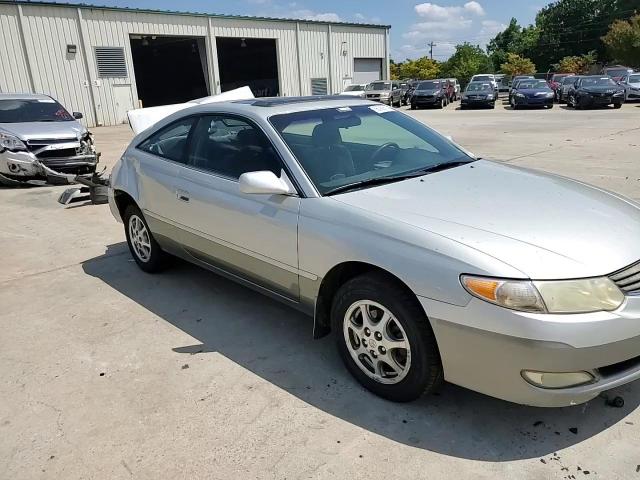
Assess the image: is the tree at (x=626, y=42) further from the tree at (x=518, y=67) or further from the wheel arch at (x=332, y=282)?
the wheel arch at (x=332, y=282)

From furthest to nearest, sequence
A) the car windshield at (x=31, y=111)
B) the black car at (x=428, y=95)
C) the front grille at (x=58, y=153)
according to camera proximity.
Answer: the black car at (x=428, y=95), the car windshield at (x=31, y=111), the front grille at (x=58, y=153)

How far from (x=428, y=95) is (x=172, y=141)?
27095 millimetres

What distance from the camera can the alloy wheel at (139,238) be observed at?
4.79 m

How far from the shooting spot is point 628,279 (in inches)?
93.4

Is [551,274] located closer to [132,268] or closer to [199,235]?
[199,235]

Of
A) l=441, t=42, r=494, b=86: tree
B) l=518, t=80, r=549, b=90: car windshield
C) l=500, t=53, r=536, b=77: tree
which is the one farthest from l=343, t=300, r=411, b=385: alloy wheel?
l=441, t=42, r=494, b=86: tree

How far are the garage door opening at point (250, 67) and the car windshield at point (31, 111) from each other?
28.9 metres

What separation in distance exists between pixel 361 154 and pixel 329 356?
134 cm

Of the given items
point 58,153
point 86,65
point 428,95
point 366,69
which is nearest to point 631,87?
point 428,95

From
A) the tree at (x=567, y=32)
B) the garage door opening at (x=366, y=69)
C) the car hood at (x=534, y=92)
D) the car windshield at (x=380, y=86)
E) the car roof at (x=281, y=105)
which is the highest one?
the tree at (x=567, y=32)

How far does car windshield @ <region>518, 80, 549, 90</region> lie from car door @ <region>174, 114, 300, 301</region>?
2615 centimetres

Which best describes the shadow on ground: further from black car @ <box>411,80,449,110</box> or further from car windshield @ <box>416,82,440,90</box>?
car windshield @ <box>416,82,440,90</box>

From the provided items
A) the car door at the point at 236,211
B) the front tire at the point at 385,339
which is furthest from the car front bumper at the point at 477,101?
the front tire at the point at 385,339

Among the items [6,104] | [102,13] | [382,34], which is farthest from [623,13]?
[6,104]
